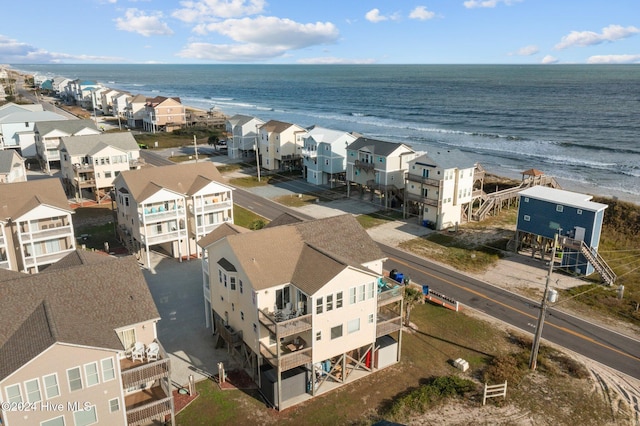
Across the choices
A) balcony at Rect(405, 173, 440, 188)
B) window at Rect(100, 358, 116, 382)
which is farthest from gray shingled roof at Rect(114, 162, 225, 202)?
window at Rect(100, 358, 116, 382)

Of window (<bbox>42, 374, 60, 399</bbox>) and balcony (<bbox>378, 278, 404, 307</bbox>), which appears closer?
window (<bbox>42, 374, 60, 399</bbox>)

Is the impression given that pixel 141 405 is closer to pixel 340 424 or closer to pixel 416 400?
pixel 340 424

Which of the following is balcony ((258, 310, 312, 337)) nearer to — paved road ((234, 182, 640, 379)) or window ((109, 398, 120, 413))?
window ((109, 398, 120, 413))

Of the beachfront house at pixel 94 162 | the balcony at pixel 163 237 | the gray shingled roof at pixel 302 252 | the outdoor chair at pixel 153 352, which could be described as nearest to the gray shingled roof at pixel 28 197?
the balcony at pixel 163 237

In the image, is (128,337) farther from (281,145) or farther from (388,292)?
(281,145)

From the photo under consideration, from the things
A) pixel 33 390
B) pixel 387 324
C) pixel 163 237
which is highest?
pixel 33 390

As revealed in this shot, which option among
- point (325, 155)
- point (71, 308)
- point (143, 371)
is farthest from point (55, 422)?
point (325, 155)

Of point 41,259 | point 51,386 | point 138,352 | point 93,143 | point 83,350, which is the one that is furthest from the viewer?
point 93,143
